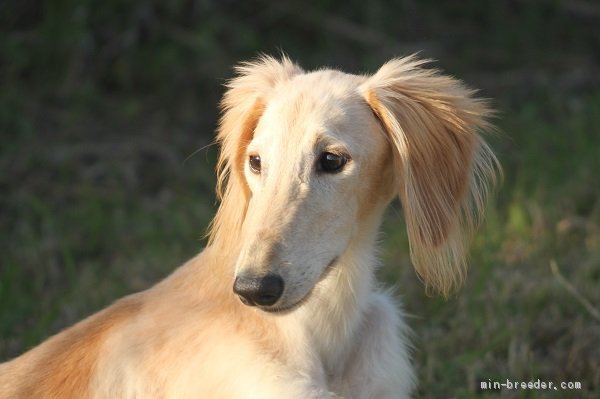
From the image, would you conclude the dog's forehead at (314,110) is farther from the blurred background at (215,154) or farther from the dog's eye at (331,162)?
the blurred background at (215,154)

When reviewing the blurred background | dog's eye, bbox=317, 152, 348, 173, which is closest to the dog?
dog's eye, bbox=317, 152, 348, 173

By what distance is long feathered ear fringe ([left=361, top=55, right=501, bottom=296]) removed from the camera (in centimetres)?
338

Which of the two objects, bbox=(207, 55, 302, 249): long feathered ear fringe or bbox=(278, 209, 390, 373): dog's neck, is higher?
bbox=(207, 55, 302, 249): long feathered ear fringe

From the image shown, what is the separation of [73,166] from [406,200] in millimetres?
4404

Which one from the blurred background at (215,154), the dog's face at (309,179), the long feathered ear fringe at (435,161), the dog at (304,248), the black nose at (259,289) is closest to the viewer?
the black nose at (259,289)

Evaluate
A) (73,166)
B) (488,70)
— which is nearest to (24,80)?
(73,166)

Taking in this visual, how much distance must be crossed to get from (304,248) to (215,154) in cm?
452

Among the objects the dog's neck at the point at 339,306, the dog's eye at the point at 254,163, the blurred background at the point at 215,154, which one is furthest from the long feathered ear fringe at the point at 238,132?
the blurred background at the point at 215,154

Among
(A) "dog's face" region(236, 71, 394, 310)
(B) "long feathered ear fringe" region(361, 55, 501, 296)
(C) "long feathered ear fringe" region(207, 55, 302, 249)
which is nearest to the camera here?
(A) "dog's face" region(236, 71, 394, 310)

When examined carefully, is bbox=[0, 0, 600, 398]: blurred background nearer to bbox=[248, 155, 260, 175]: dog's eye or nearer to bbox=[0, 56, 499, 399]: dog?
bbox=[0, 56, 499, 399]: dog

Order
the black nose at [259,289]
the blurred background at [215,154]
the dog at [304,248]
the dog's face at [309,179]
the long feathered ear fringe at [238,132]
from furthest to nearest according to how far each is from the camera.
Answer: the blurred background at [215,154]
the long feathered ear fringe at [238,132]
the dog at [304,248]
the dog's face at [309,179]
the black nose at [259,289]

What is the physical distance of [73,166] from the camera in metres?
7.29

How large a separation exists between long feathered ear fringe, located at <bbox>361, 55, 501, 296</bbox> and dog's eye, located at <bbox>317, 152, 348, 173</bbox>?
0.21 metres

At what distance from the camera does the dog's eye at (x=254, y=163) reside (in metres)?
3.40
